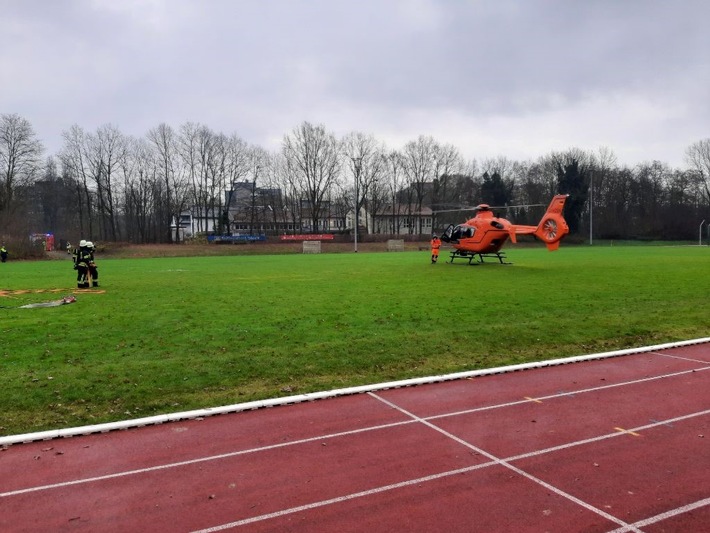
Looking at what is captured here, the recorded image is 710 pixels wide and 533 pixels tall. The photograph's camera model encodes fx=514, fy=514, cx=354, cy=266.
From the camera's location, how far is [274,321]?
527 inches

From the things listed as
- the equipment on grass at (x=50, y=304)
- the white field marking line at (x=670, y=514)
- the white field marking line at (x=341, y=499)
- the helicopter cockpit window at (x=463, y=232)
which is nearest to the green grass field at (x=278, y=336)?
the equipment on grass at (x=50, y=304)

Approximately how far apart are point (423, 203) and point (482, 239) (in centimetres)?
7445

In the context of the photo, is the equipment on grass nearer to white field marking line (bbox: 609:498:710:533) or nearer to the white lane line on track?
the white lane line on track

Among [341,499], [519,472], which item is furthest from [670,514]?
[341,499]

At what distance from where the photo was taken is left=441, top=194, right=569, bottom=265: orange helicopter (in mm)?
31031

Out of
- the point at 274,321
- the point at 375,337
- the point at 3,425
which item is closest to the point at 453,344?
the point at 375,337

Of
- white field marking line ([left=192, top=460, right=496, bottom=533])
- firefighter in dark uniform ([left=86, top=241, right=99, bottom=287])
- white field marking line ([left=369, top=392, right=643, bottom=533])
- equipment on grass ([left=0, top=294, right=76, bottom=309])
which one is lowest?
white field marking line ([left=369, top=392, right=643, bottom=533])

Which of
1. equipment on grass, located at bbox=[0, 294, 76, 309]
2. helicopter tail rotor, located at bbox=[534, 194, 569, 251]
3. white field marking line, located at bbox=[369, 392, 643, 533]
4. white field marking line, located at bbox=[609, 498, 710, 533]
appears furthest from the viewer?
helicopter tail rotor, located at bbox=[534, 194, 569, 251]

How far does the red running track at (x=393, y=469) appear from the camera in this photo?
4.44 metres

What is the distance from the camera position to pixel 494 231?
112 feet

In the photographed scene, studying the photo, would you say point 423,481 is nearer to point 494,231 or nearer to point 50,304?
point 50,304

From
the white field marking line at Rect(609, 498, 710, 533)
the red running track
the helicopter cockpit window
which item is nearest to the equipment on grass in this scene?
the red running track

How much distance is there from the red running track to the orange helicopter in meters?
24.5

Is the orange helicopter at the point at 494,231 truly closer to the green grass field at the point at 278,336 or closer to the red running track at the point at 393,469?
the green grass field at the point at 278,336
